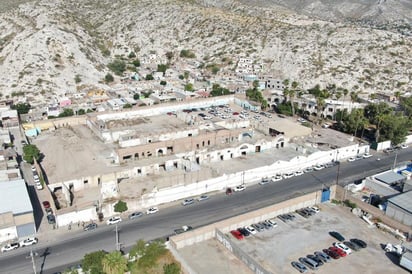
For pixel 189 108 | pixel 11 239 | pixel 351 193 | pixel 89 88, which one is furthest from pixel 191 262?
pixel 89 88

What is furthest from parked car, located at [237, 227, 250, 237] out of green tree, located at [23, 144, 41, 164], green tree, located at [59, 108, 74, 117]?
green tree, located at [59, 108, 74, 117]

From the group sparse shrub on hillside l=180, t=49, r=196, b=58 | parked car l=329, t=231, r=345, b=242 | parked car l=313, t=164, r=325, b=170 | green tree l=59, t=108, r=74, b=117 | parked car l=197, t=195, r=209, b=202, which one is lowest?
parked car l=197, t=195, r=209, b=202

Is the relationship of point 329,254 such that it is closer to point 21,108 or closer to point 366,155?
point 366,155

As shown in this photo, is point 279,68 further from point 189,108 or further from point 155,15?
point 155,15

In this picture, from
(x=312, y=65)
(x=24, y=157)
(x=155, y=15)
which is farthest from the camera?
(x=155, y=15)

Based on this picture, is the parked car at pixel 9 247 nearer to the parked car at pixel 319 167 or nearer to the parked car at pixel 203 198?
the parked car at pixel 203 198

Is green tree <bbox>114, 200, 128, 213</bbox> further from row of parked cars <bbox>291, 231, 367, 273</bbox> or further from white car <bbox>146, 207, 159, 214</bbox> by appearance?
row of parked cars <bbox>291, 231, 367, 273</bbox>
